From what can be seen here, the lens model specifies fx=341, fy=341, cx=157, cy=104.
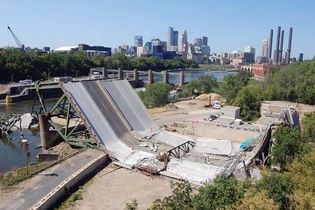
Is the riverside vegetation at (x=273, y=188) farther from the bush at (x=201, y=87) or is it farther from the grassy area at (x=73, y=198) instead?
the bush at (x=201, y=87)

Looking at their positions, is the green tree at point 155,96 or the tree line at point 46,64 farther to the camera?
the tree line at point 46,64

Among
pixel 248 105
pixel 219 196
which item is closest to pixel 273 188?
pixel 219 196

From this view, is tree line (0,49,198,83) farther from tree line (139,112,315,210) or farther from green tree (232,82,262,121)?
tree line (139,112,315,210)

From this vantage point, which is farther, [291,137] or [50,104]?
[50,104]

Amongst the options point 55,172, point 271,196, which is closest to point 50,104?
point 55,172

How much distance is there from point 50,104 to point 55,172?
40313 millimetres

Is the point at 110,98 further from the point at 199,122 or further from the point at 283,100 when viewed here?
the point at 283,100

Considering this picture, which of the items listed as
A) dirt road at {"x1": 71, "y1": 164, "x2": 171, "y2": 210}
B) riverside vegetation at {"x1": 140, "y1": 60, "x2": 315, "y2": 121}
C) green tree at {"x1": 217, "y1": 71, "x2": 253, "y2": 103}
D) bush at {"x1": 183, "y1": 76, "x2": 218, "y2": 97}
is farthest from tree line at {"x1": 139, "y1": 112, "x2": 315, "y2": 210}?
bush at {"x1": 183, "y1": 76, "x2": 218, "y2": 97}

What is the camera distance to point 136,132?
961 inches

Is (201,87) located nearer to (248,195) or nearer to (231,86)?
(231,86)

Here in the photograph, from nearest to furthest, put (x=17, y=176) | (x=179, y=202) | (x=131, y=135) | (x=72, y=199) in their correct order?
(x=179, y=202) → (x=72, y=199) → (x=17, y=176) → (x=131, y=135)

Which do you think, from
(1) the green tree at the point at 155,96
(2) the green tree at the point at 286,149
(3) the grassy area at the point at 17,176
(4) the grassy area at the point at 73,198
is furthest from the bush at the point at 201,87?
(4) the grassy area at the point at 73,198

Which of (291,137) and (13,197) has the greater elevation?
→ (291,137)

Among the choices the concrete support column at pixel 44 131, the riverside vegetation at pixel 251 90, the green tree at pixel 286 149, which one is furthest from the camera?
the riverside vegetation at pixel 251 90
